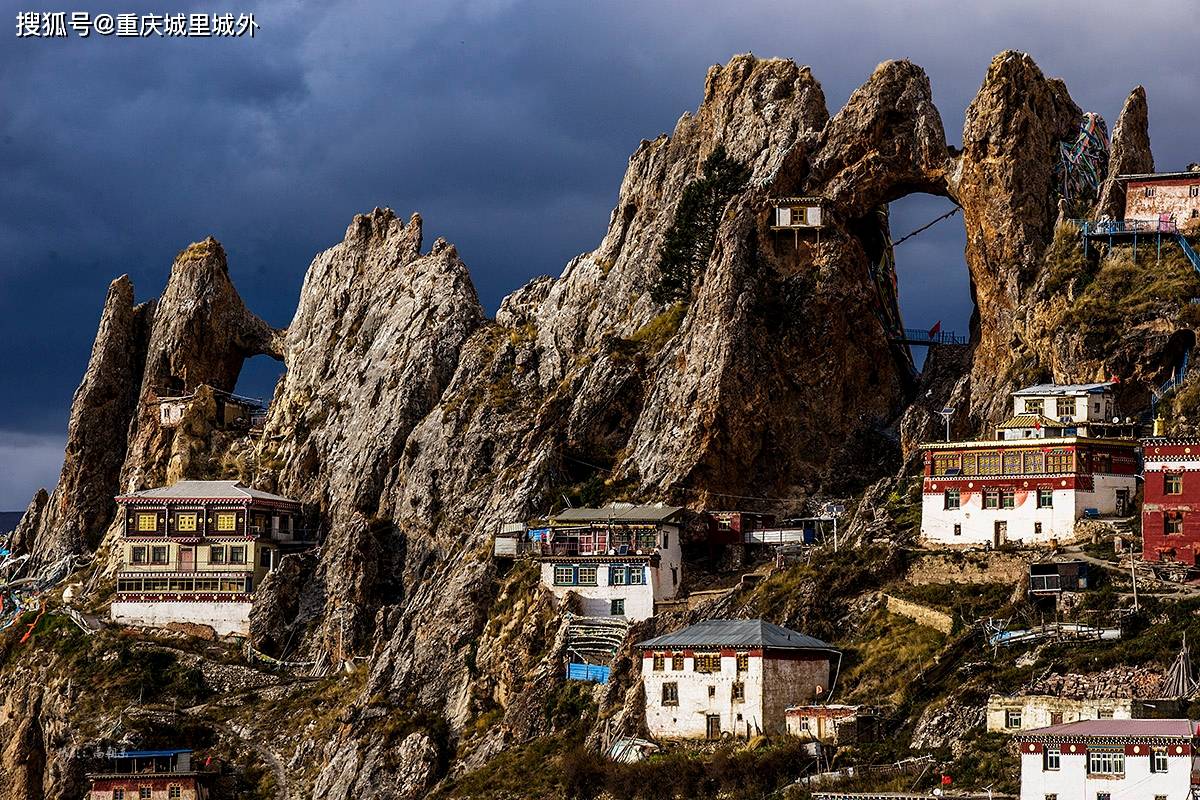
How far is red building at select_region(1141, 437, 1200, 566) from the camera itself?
480ft

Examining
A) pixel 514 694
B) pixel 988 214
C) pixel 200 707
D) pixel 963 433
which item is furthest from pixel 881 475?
pixel 200 707

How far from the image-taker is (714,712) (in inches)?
5925

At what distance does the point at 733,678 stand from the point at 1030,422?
28.0 meters

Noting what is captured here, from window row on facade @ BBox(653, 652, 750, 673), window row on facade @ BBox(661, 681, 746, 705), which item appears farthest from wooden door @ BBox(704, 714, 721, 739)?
window row on facade @ BBox(653, 652, 750, 673)

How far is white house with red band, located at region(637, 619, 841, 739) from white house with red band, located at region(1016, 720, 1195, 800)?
1005 inches

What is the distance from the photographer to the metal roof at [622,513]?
17512cm

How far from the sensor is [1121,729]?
402 ft

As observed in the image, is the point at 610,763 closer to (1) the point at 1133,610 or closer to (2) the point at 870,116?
(1) the point at 1133,610

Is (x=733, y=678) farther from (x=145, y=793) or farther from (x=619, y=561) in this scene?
(x=145, y=793)

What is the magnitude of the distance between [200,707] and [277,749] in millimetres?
9792

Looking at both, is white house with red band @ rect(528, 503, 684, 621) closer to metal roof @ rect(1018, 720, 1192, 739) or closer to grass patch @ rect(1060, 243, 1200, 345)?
grass patch @ rect(1060, 243, 1200, 345)

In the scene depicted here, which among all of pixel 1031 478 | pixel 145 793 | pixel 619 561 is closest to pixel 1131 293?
pixel 1031 478

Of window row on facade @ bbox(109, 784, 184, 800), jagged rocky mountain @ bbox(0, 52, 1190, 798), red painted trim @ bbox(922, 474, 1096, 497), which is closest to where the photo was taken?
red painted trim @ bbox(922, 474, 1096, 497)

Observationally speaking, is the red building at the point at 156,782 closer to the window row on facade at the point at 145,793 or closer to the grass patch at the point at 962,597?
the window row on facade at the point at 145,793
